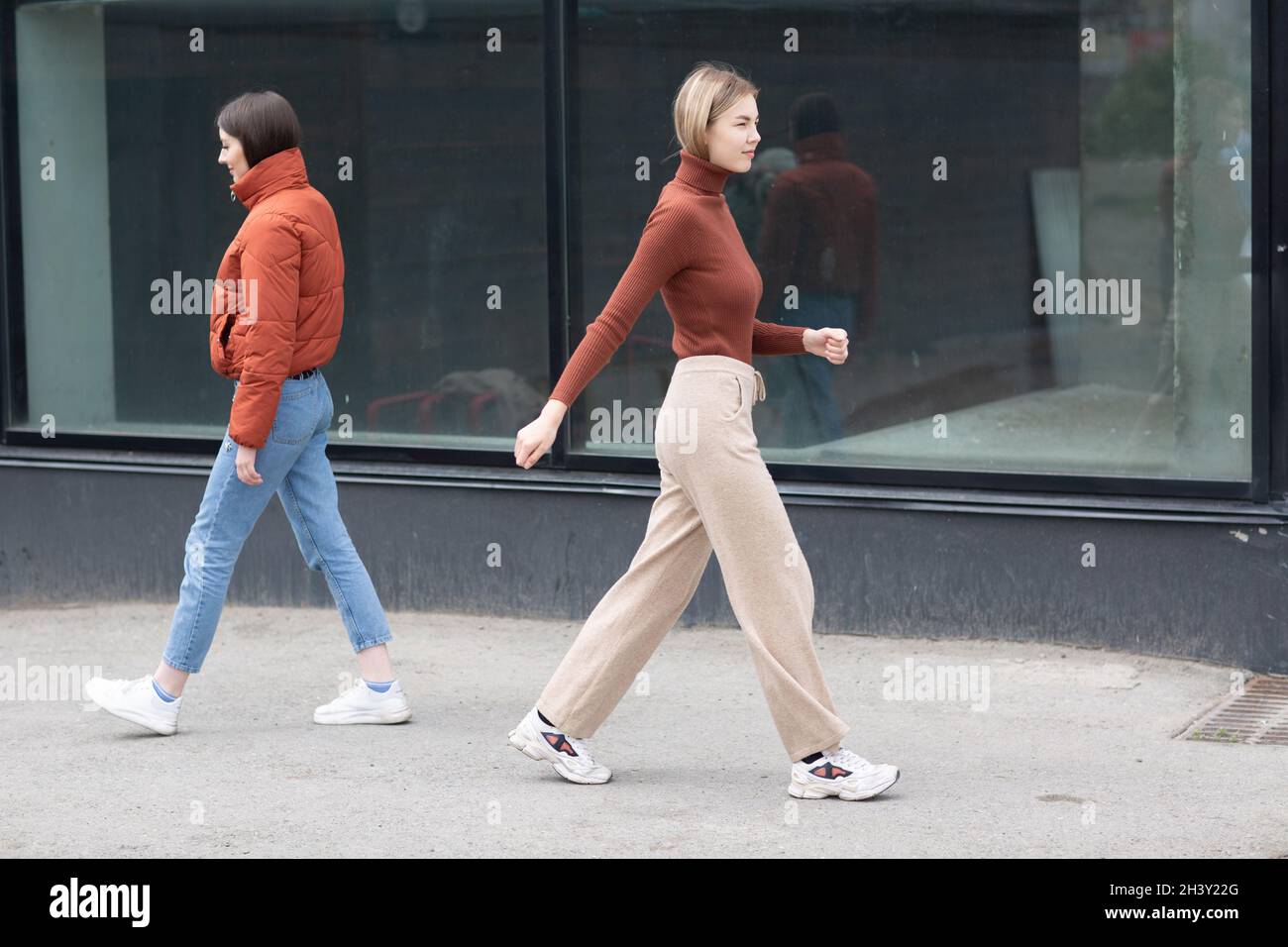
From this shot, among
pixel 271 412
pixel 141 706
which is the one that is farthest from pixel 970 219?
pixel 141 706

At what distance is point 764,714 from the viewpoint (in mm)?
6297

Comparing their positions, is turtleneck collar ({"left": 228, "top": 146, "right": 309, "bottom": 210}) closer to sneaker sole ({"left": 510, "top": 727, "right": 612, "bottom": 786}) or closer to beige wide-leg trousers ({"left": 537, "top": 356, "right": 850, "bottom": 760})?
beige wide-leg trousers ({"left": 537, "top": 356, "right": 850, "bottom": 760})

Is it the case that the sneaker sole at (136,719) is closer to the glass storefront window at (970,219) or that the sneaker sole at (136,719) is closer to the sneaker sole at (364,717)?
the sneaker sole at (364,717)

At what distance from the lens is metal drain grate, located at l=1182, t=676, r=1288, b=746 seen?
581 centimetres

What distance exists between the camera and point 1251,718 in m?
6.02

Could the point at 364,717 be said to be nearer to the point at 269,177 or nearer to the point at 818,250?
the point at 269,177

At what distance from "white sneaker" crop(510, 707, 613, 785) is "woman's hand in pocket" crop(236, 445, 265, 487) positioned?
1.15 meters

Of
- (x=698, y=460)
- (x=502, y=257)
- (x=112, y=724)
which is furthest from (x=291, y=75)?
(x=698, y=460)

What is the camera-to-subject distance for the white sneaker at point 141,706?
19.7ft

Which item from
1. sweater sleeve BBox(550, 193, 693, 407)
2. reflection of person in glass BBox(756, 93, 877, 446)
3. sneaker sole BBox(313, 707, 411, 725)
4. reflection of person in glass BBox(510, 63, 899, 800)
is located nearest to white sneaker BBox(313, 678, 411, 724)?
sneaker sole BBox(313, 707, 411, 725)

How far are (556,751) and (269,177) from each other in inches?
79.0

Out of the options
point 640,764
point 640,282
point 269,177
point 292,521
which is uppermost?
point 269,177

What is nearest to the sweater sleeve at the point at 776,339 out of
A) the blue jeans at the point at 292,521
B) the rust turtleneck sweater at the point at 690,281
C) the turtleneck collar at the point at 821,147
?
the rust turtleneck sweater at the point at 690,281

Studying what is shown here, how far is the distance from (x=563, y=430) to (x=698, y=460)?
2667 millimetres
